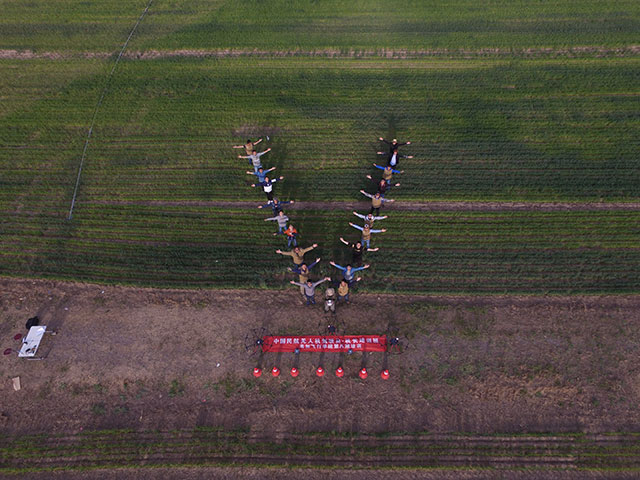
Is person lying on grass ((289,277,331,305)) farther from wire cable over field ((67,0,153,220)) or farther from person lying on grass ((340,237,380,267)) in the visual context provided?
wire cable over field ((67,0,153,220))

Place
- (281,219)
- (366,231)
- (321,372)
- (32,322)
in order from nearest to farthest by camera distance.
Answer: (321,372) → (366,231) → (32,322) → (281,219)

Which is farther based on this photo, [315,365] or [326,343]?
[326,343]

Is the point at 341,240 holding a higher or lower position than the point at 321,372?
higher

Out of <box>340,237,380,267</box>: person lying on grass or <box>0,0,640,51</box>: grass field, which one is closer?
<box>340,237,380,267</box>: person lying on grass

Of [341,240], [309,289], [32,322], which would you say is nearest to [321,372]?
[309,289]

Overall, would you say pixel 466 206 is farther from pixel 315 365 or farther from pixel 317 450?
pixel 317 450

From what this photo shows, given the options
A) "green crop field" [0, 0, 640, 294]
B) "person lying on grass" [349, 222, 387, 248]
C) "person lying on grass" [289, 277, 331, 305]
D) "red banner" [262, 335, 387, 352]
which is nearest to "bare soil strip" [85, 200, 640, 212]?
"green crop field" [0, 0, 640, 294]

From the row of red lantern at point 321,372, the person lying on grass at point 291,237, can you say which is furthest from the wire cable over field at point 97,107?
the row of red lantern at point 321,372
